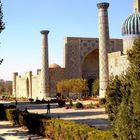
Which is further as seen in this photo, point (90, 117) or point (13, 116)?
point (90, 117)

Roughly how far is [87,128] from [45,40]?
39155 mm

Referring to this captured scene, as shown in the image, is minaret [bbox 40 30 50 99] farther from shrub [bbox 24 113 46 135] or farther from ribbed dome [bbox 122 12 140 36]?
shrub [bbox 24 113 46 135]

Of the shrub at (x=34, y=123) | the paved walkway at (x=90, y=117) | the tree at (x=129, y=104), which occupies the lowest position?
the paved walkway at (x=90, y=117)

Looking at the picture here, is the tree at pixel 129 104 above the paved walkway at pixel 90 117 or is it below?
above

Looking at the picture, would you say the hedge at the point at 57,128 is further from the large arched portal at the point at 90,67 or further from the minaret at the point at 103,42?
the large arched portal at the point at 90,67

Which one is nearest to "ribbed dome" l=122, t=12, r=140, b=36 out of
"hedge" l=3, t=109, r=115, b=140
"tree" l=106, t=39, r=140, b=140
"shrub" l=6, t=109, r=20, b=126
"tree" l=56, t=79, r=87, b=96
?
"tree" l=56, t=79, r=87, b=96

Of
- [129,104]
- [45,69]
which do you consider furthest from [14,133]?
[45,69]

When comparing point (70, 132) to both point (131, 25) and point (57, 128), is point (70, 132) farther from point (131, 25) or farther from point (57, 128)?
point (131, 25)

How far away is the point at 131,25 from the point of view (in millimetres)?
36344

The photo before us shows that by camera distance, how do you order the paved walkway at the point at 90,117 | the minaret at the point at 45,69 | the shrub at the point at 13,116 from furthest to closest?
the minaret at the point at 45,69, the shrub at the point at 13,116, the paved walkway at the point at 90,117

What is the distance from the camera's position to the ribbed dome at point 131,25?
118 ft

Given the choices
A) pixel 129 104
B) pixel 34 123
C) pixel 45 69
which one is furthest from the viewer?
pixel 45 69

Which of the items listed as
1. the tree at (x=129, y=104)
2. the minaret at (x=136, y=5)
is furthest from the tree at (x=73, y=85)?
the tree at (x=129, y=104)

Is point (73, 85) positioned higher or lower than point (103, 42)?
lower
